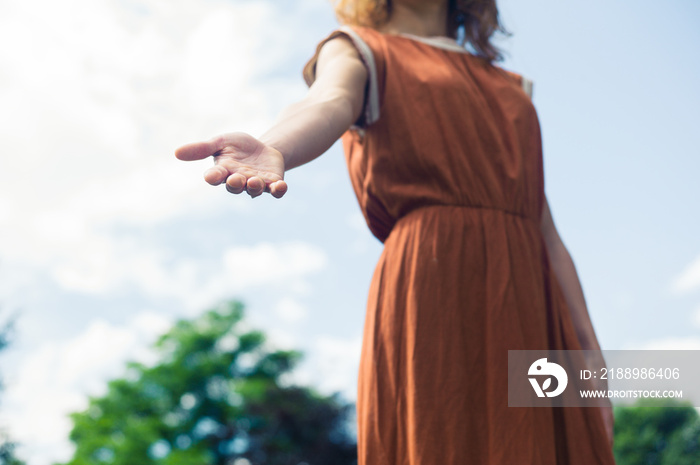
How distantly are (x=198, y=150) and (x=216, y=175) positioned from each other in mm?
60

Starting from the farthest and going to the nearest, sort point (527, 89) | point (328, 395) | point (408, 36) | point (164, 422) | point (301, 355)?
point (301, 355) < point (164, 422) < point (328, 395) < point (527, 89) < point (408, 36)

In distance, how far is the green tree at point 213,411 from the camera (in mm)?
19875

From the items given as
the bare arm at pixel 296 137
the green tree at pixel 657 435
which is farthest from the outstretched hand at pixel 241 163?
the green tree at pixel 657 435

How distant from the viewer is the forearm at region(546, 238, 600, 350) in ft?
4.67

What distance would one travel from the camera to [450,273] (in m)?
1.18

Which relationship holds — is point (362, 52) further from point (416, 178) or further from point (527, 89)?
point (527, 89)

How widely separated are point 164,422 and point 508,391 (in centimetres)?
2683

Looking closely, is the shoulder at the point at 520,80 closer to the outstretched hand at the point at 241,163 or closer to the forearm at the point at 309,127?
the forearm at the point at 309,127

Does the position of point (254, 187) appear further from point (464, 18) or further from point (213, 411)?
Result: point (213, 411)

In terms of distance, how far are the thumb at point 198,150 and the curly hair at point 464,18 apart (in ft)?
2.93

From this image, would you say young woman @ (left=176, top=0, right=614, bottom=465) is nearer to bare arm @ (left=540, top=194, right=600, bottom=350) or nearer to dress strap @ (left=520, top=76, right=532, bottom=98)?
bare arm @ (left=540, top=194, right=600, bottom=350)

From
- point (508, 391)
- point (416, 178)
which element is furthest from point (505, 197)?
point (508, 391)

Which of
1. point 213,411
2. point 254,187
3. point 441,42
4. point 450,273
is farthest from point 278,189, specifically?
point 213,411

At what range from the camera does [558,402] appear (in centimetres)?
120
